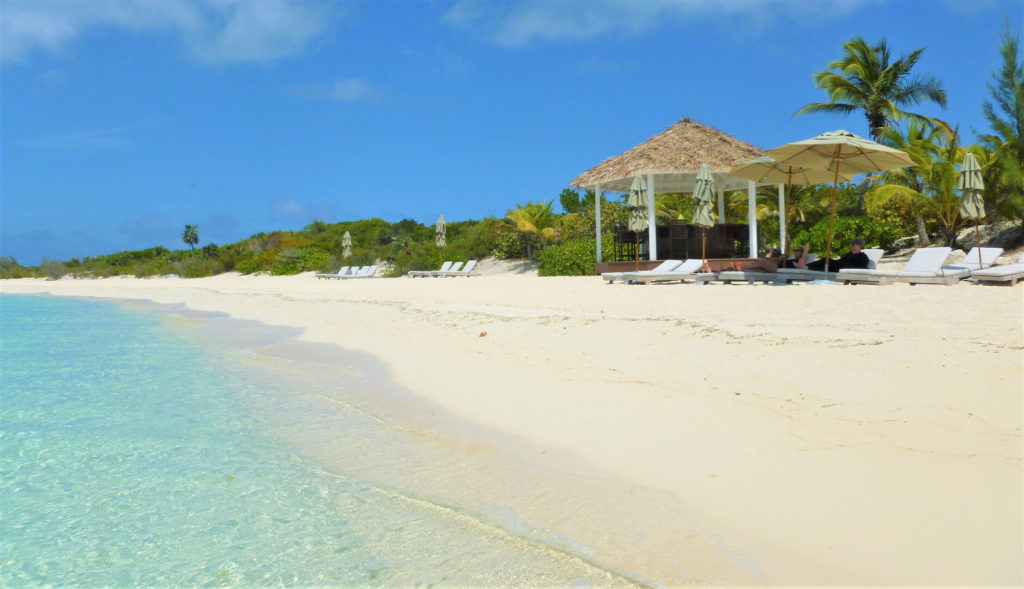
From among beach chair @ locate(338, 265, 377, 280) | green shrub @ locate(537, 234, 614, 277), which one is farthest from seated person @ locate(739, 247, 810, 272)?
beach chair @ locate(338, 265, 377, 280)

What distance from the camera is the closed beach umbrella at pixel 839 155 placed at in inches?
420

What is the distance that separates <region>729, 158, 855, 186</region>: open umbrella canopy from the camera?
1284 centimetres

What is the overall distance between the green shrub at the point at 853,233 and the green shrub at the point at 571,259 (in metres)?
5.57

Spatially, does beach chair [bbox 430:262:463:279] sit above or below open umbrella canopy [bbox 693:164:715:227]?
below

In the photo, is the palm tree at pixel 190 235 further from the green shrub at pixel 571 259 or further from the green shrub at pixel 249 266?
the green shrub at pixel 571 259

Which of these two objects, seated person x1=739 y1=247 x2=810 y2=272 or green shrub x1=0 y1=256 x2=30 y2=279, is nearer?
seated person x1=739 y1=247 x2=810 y2=272

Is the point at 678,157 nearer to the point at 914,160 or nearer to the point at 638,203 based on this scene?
the point at 638,203

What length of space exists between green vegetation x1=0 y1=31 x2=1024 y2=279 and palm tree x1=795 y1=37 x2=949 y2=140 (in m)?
0.03

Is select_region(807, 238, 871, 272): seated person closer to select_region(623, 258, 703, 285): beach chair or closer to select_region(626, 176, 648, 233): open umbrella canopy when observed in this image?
select_region(623, 258, 703, 285): beach chair

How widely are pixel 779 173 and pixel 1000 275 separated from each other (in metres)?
4.78

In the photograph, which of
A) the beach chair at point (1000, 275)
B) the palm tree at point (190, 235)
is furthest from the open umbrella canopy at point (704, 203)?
the palm tree at point (190, 235)

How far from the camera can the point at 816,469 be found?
2.98 metres

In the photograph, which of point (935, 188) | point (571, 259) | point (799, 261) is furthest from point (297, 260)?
point (935, 188)

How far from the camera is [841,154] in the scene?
1166 cm
